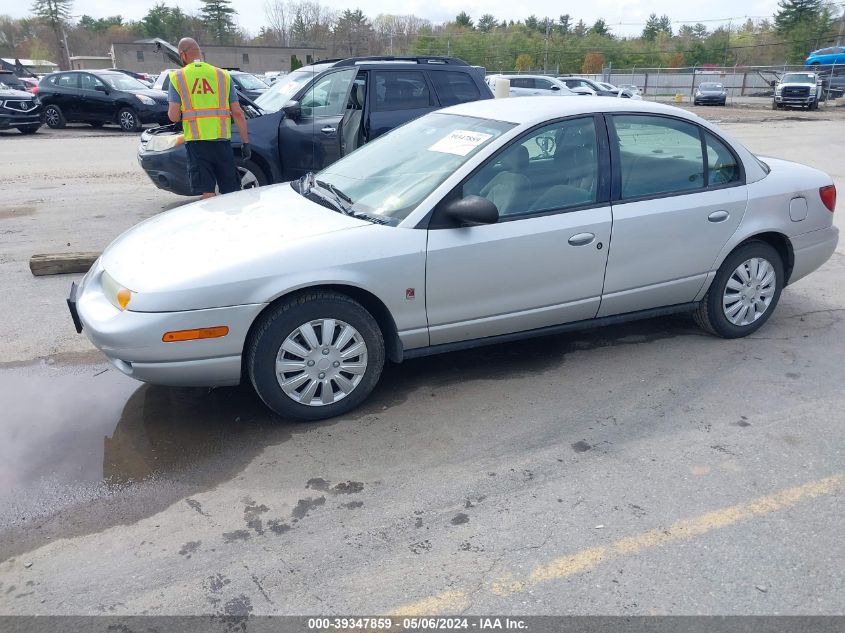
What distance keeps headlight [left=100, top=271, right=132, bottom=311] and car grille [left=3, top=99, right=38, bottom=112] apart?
16837 mm

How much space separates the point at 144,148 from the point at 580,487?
721 cm

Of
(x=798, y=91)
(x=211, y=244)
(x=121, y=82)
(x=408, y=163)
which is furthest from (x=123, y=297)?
(x=798, y=91)

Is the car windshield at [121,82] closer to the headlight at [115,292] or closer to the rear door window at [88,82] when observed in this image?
the rear door window at [88,82]

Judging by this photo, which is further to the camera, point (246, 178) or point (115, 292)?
point (246, 178)

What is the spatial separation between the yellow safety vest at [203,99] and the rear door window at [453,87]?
8.84ft

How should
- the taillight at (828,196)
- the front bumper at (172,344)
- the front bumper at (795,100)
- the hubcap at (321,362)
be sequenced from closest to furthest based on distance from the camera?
the front bumper at (172,344)
the hubcap at (321,362)
the taillight at (828,196)
the front bumper at (795,100)

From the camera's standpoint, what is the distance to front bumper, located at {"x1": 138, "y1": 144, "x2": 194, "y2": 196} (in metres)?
8.09

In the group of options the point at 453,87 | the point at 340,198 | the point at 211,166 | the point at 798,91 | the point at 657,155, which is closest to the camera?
the point at 340,198

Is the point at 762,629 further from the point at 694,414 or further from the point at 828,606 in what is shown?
the point at 694,414

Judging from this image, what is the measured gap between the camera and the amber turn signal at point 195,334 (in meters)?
3.42

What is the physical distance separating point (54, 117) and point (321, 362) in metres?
19.2

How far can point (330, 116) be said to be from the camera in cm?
821

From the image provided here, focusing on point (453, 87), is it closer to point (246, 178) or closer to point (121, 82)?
point (246, 178)

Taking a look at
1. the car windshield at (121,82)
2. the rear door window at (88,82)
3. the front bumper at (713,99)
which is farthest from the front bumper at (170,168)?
the front bumper at (713,99)
